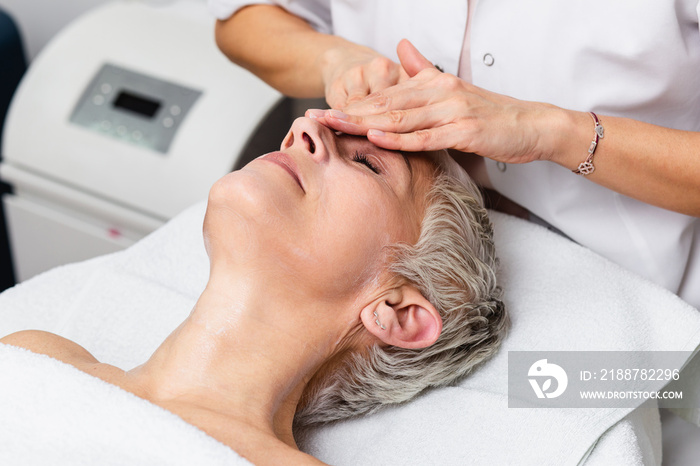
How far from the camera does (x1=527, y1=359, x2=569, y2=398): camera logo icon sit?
3.89ft

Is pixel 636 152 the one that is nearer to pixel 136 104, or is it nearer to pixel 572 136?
pixel 572 136

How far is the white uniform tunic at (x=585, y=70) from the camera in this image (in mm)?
1125

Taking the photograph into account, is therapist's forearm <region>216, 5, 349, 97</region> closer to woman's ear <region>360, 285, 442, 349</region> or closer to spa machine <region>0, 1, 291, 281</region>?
spa machine <region>0, 1, 291, 281</region>

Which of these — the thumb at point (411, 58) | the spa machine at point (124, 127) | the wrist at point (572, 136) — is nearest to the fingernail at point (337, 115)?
the thumb at point (411, 58)

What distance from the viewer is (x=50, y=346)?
114 centimetres

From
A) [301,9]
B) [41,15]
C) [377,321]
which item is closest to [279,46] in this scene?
[301,9]

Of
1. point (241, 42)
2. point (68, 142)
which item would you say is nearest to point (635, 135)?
point (241, 42)

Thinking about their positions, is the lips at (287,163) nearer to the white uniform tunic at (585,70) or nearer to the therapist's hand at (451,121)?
the therapist's hand at (451,121)

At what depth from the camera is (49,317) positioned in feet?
4.43

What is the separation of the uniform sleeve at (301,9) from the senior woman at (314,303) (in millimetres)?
539

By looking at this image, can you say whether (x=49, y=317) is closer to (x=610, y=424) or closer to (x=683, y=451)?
(x=610, y=424)

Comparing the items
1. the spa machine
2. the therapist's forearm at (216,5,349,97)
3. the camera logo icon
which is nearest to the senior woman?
the camera logo icon

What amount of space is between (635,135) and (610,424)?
458 mm

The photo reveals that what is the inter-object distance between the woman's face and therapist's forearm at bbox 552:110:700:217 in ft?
0.96
